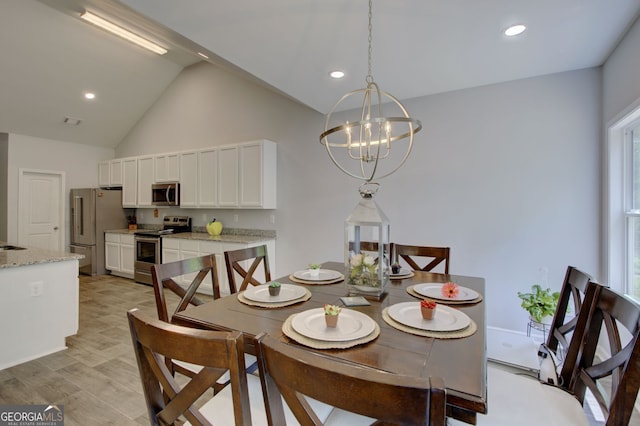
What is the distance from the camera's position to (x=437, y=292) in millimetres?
1717

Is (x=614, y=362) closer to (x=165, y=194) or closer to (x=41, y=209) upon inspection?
(x=165, y=194)

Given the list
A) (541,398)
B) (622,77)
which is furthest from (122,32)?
(541,398)

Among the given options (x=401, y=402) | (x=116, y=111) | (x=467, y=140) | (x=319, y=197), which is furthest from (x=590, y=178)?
(x=116, y=111)

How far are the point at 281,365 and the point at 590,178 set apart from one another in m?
3.32

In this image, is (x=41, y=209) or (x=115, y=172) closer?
(x=41, y=209)

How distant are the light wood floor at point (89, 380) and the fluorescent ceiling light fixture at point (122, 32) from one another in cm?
382

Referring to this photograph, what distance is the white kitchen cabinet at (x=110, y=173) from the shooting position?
586 cm

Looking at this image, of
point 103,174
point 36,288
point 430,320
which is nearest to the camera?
point 430,320

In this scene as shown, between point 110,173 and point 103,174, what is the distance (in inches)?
10.1

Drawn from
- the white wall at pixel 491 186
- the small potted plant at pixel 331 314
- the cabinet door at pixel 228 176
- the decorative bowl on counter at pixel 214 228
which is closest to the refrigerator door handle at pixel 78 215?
the decorative bowl on counter at pixel 214 228

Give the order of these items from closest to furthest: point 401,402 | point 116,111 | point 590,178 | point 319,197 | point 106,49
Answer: point 401,402
point 590,178
point 319,197
point 106,49
point 116,111

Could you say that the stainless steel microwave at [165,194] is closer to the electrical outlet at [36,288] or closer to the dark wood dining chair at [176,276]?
the electrical outlet at [36,288]

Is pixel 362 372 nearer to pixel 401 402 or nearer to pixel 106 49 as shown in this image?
pixel 401 402

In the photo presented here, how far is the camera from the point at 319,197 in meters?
4.01
